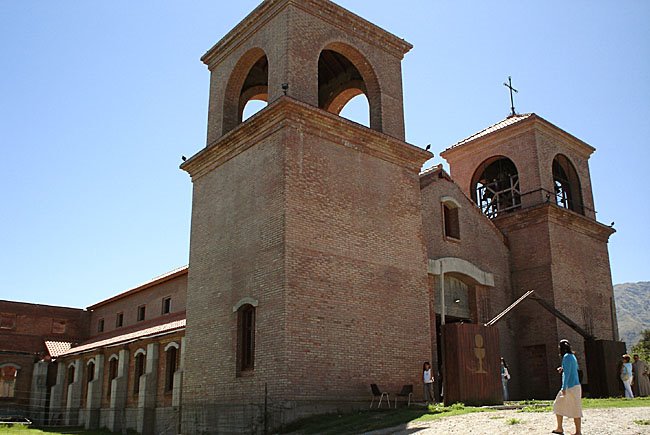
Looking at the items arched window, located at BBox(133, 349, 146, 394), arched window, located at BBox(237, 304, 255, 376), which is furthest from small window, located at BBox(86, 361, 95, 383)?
arched window, located at BBox(237, 304, 255, 376)

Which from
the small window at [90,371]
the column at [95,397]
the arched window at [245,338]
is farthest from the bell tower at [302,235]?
the small window at [90,371]

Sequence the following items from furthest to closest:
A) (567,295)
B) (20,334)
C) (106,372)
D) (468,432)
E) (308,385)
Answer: (20,334), (106,372), (567,295), (308,385), (468,432)

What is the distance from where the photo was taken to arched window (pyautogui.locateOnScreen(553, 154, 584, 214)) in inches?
1078

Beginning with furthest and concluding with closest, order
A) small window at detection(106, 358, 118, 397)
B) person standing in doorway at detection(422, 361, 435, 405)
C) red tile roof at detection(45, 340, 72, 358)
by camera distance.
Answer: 1. red tile roof at detection(45, 340, 72, 358)
2. small window at detection(106, 358, 118, 397)
3. person standing in doorway at detection(422, 361, 435, 405)

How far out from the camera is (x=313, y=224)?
17.3 metres

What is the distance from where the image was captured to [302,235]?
1695cm

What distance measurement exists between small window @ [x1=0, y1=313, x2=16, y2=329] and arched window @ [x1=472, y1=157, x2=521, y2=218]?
28.4m

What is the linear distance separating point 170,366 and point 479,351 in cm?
1266

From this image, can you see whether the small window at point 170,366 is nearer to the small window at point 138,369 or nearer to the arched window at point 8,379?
the small window at point 138,369

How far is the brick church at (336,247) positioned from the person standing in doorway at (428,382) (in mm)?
359

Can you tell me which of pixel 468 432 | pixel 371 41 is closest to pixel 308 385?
pixel 468 432

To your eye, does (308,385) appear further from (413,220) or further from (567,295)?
(567,295)

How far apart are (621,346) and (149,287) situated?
837 inches

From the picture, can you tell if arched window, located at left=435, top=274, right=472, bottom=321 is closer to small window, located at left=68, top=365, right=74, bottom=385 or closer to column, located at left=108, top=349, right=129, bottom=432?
column, located at left=108, top=349, right=129, bottom=432
